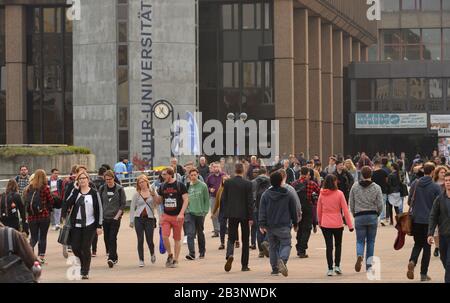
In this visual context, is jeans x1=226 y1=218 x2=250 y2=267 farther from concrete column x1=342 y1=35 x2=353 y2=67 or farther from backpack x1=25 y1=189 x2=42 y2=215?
concrete column x1=342 y1=35 x2=353 y2=67

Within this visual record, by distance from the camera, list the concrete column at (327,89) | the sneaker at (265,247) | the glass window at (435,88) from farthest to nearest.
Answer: the glass window at (435,88)
the concrete column at (327,89)
the sneaker at (265,247)

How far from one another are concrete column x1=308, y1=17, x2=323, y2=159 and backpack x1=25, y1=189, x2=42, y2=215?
152ft

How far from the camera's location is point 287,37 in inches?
2226

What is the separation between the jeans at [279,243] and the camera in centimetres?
1681

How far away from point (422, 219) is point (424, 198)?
1.14 ft

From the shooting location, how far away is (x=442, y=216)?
46.5 feet

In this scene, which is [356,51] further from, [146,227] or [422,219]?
[422,219]

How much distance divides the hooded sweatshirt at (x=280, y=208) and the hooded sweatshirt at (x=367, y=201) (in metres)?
0.94

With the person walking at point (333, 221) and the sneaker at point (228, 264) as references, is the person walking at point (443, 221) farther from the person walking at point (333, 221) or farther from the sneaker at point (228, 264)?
the sneaker at point (228, 264)

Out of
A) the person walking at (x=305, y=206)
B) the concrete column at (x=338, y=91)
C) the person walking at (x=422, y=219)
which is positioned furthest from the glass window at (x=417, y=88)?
the person walking at (x=422, y=219)

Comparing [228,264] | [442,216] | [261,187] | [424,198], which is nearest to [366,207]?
[424,198]

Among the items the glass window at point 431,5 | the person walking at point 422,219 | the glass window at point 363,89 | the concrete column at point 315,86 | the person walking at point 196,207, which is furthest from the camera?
the glass window at point 431,5

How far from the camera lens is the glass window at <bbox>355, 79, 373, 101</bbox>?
74.0m

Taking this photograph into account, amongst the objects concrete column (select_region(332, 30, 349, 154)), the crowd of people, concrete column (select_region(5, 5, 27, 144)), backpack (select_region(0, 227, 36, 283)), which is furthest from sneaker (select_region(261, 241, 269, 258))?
concrete column (select_region(332, 30, 349, 154))
